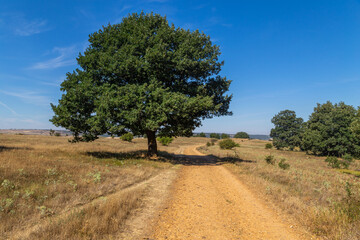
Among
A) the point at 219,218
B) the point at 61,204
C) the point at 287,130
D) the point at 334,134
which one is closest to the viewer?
the point at 219,218

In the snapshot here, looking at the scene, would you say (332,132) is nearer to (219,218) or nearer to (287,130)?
(287,130)

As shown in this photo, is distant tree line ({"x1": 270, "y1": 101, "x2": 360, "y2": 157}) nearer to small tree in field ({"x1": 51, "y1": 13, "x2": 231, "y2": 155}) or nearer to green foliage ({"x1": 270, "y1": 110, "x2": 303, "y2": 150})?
green foliage ({"x1": 270, "y1": 110, "x2": 303, "y2": 150})

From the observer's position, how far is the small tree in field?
17.3 metres

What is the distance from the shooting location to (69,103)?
1853 cm

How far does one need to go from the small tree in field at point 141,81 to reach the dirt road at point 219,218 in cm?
872

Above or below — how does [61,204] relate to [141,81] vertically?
below

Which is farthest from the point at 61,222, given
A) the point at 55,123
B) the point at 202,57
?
the point at 202,57

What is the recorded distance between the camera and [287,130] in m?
67.0

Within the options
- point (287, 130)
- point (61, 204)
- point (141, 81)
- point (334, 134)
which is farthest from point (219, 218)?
point (287, 130)

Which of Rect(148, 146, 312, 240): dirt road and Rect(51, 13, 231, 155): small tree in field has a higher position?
Rect(51, 13, 231, 155): small tree in field

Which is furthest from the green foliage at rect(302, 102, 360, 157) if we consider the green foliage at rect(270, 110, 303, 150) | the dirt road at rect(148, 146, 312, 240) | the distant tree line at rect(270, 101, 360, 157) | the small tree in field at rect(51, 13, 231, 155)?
the dirt road at rect(148, 146, 312, 240)

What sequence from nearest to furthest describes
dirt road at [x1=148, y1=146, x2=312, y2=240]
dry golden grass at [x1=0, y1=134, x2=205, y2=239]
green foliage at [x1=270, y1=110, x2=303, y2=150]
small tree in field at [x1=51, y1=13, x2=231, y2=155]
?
dry golden grass at [x1=0, y1=134, x2=205, y2=239]
dirt road at [x1=148, y1=146, x2=312, y2=240]
small tree in field at [x1=51, y1=13, x2=231, y2=155]
green foliage at [x1=270, y1=110, x2=303, y2=150]

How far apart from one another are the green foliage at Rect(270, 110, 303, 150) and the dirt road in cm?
6469

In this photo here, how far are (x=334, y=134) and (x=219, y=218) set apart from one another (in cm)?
5098
